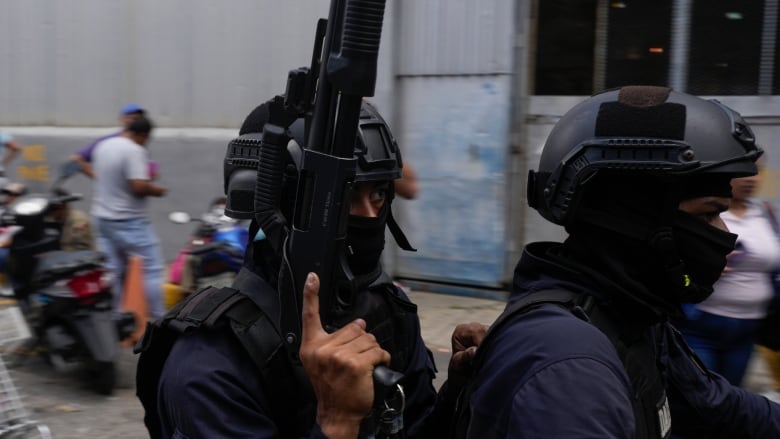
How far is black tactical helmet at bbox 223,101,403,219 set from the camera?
214 cm

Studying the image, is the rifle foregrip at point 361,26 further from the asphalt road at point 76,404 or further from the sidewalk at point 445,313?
the sidewalk at point 445,313

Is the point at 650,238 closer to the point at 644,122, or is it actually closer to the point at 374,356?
the point at 644,122

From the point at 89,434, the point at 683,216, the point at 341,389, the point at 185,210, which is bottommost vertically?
the point at 89,434

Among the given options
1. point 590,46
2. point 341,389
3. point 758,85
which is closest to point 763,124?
point 758,85

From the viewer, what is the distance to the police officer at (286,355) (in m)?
1.77

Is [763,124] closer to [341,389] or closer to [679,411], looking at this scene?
[679,411]

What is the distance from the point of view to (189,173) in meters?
9.36

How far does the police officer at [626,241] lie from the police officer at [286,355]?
270 millimetres

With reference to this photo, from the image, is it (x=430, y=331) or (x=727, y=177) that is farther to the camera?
(x=430, y=331)

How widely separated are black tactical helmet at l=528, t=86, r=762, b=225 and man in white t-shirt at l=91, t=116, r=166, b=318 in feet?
16.8

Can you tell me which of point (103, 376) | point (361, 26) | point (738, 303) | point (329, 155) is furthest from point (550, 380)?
point (103, 376)

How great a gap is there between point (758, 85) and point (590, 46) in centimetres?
141

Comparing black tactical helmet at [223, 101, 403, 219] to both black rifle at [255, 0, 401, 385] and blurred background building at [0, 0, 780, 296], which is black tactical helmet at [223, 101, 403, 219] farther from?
blurred background building at [0, 0, 780, 296]

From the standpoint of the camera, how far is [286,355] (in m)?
1.98
